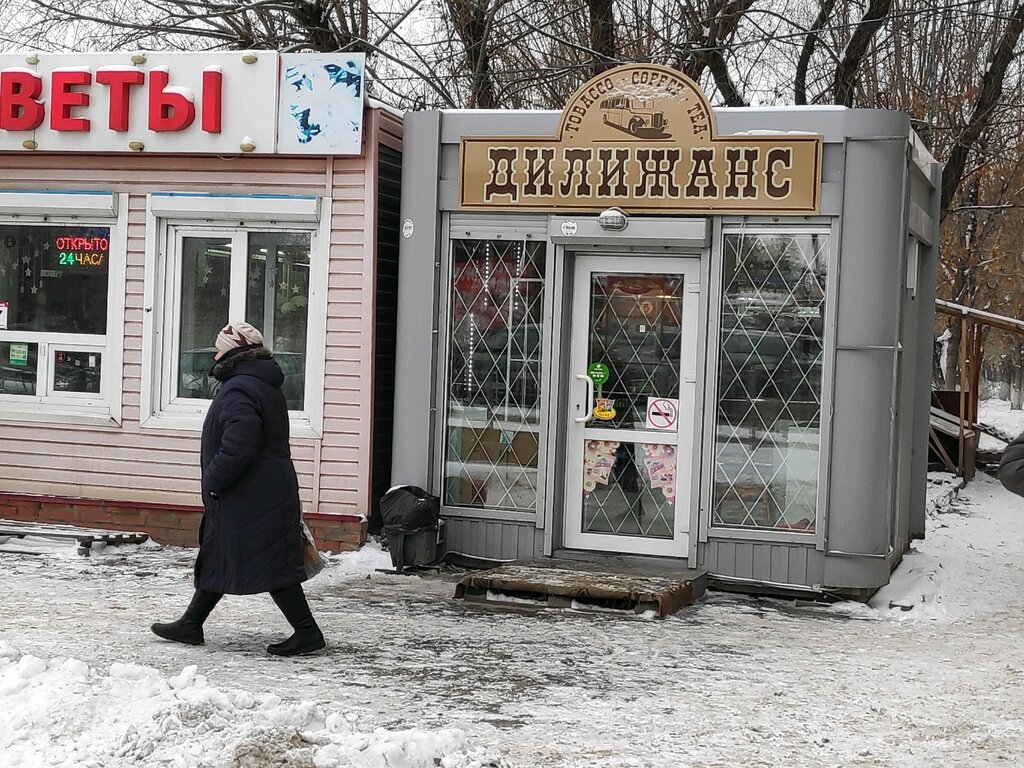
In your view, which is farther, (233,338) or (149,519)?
(149,519)

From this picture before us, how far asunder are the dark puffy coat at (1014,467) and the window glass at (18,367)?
7.44m

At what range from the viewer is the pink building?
32.3ft

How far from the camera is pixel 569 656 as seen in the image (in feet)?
23.5

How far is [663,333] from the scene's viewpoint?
30.9 ft

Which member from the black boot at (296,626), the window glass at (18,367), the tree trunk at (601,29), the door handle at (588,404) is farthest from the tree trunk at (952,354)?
the black boot at (296,626)

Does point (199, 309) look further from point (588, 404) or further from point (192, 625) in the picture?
point (192, 625)

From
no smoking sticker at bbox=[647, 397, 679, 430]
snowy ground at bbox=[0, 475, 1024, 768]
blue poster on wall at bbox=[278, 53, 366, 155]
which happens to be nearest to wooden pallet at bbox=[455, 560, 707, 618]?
snowy ground at bbox=[0, 475, 1024, 768]

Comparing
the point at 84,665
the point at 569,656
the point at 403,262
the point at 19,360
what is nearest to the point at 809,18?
the point at 403,262

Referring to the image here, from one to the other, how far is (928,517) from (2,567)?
8.79 m

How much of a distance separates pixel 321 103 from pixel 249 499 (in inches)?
153

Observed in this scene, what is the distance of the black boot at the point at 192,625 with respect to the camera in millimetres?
6988

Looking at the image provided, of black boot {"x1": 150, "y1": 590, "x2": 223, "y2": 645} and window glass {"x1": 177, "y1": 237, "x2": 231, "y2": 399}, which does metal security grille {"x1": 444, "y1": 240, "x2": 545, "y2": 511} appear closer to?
window glass {"x1": 177, "y1": 237, "x2": 231, "y2": 399}

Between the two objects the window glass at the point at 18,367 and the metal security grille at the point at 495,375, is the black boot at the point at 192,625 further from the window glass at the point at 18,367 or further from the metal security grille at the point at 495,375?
the window glass at the point at 18,367

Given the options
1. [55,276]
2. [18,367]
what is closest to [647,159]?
[55,276]
